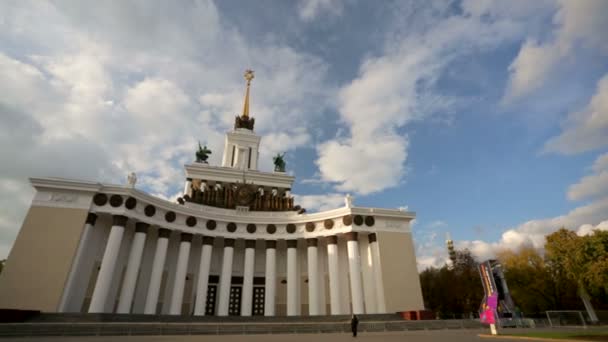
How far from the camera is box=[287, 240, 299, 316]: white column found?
81.7 feet

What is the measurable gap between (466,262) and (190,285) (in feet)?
119

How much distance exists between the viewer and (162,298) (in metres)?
24.7

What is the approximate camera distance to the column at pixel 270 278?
25.0 metres

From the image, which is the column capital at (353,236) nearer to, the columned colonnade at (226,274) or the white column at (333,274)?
the columned colonnade at (226,274)

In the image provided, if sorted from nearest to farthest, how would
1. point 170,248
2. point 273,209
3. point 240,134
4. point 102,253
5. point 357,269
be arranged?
point 102,253 → point 357,269 → point 170,248 → point 273,209 → point 240,134

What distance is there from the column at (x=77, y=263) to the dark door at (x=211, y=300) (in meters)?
9.70

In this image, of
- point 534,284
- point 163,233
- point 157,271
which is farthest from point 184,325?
point 534,284

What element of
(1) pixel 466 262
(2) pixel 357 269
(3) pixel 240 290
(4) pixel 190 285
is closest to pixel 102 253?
(4) pixel 190 285

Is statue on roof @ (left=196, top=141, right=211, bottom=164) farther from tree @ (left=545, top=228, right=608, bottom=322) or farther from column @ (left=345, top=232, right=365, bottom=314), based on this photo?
tree @ (left=545, top=228, right=608, bottom=322)

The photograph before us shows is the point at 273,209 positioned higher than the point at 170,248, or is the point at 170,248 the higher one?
the point at 273,209

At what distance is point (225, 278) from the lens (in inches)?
1012

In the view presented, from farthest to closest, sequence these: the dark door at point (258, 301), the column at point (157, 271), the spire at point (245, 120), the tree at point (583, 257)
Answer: the spire at point (245, 120), the dark door at point (258, 301), the tree at point (583, 257), the column at point (157, 271)

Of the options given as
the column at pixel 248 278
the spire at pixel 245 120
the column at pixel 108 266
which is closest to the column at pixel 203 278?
the column at pixel 248 278

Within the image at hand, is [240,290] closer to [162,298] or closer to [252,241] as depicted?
[252,241]
